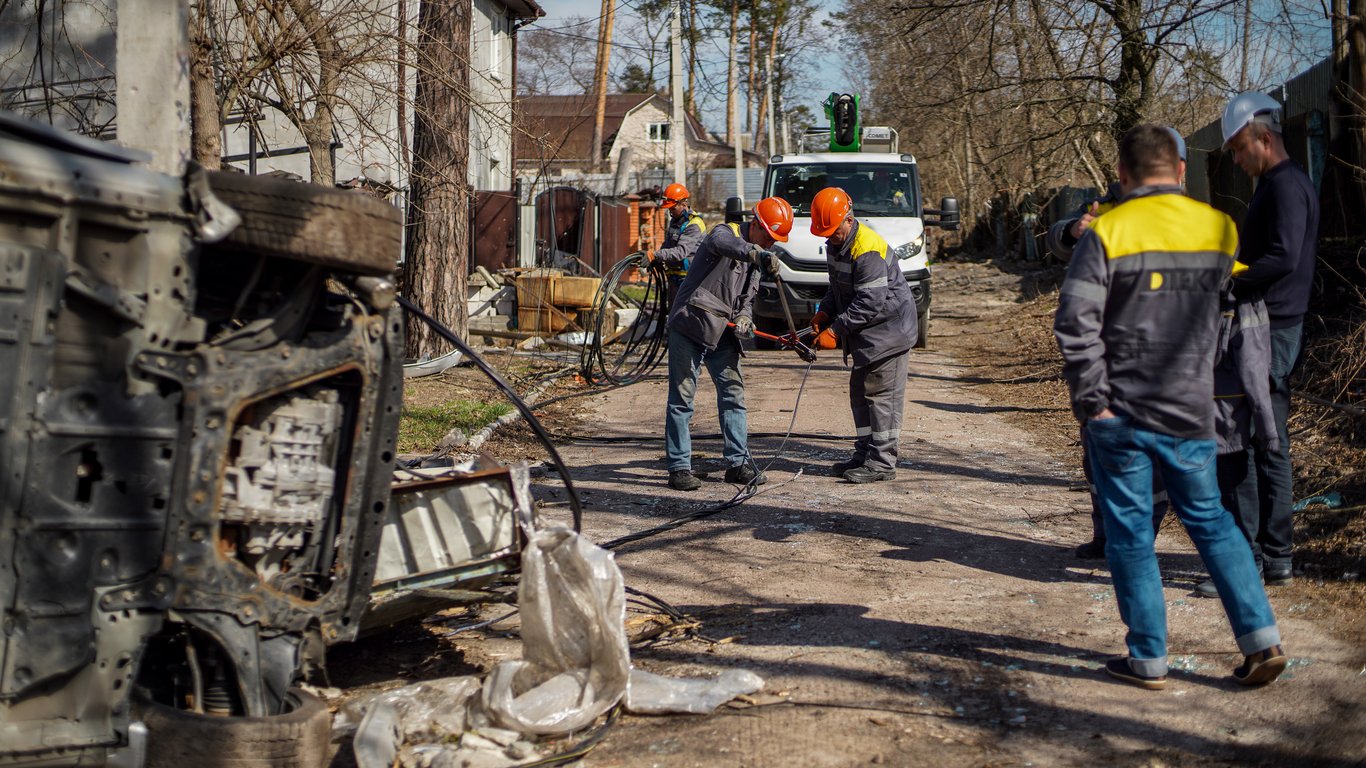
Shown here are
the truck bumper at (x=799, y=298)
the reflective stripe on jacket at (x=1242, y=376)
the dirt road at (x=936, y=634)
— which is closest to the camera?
the dirt road at (x=936, y=634)

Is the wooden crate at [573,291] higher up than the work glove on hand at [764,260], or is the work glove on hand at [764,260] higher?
the work glove on hand at [764,260]

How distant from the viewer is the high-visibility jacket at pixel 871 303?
782 cm

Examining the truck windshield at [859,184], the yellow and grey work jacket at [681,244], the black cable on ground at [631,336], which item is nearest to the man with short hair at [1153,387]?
the yellow and grey work jacket at [681,244]

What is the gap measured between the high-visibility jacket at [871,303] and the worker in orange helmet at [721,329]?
19.4 inches

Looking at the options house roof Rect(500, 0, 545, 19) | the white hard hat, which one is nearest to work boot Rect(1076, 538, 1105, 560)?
the white hard hat

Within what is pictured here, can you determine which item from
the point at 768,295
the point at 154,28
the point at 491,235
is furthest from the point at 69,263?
the point at 491,235

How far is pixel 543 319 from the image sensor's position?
15969 mm

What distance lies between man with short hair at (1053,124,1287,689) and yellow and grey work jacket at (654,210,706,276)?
619cm

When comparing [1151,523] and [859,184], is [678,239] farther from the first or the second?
[1151,523]

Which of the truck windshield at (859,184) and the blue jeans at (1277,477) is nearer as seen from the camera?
the blue jeans at (1277,477)

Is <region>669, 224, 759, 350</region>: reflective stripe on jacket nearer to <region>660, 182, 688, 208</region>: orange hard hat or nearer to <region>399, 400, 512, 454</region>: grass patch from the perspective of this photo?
<region>399, 400, 512, 454</region>: grass patch

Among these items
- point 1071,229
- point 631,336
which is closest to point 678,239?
point 631,336

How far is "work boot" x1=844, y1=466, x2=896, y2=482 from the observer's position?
7891mm

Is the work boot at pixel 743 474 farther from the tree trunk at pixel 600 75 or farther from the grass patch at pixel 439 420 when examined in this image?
the tree trunk at pixel 600 75
